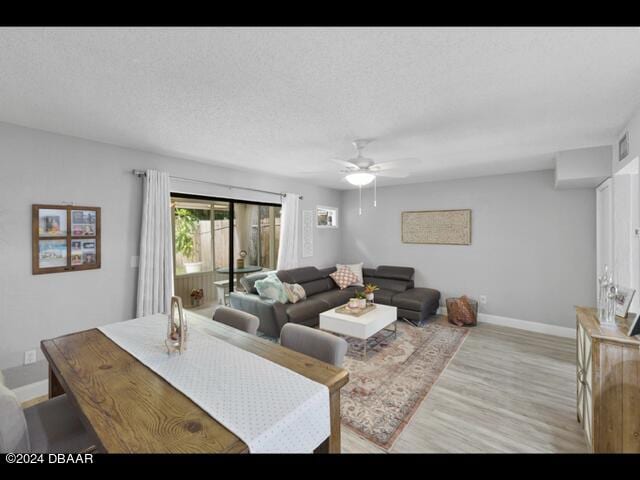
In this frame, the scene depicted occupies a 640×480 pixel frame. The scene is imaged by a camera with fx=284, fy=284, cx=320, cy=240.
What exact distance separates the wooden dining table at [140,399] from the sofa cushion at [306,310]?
2186mm

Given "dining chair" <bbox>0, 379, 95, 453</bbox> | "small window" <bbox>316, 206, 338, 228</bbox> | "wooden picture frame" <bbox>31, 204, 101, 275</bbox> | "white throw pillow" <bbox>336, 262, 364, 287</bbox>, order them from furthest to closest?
"small window" <bbox>316, 206, 338, 228</bbox>
"white throw pillow" <bbox>336, 262, 364, 287</bbox>
"wooden picture frame" <bbox>31, 204, 101, 275</bbox>
"dining chair" <bbox>0, 379, 95, 453</bbox>

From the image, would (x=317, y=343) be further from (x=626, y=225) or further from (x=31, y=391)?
(x=626, y=225)

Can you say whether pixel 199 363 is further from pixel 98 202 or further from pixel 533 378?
pixel 533 378

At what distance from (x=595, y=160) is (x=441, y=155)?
1.54 m

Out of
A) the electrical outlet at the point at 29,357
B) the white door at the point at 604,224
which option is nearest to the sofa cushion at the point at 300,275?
the electrical outlet at the point at 29,357

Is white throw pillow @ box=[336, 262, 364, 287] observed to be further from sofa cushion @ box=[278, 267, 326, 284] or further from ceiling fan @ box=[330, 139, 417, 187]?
ceiling fan @ box=[330, 139, 417, 187]

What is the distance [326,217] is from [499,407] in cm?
433

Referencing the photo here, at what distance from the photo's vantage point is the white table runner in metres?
0.90

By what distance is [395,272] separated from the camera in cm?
532

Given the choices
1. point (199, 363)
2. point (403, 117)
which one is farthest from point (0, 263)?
point (403, 117)

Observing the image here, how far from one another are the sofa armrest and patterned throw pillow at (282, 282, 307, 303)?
0.22 metres

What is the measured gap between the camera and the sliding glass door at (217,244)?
12.2ft

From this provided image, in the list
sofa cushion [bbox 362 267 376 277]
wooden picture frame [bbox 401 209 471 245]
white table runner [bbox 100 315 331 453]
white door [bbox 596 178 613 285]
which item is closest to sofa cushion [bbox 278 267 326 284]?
sofa cushion [bbox 362 267 376 277]
